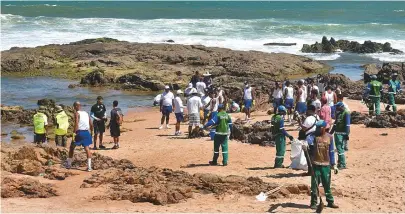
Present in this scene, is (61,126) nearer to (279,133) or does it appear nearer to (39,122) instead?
(39,122)

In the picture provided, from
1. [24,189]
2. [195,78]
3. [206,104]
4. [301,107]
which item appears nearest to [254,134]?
[206,104]

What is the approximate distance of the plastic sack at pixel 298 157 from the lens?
12.6 meters

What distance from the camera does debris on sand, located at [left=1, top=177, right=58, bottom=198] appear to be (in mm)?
10109

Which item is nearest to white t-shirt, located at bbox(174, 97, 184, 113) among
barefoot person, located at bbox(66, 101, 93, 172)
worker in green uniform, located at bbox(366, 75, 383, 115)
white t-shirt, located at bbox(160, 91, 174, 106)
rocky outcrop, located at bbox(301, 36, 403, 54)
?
white t-shirt, located at bbox(160, 91, 174, 106)

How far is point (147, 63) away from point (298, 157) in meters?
25.4

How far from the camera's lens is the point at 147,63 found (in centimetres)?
3719

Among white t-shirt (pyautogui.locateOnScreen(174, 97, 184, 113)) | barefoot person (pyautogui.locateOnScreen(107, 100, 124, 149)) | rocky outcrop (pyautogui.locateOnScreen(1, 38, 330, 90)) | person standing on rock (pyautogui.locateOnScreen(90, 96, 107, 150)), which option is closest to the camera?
person standing on rock (pyautogui.locateOnScreen(90, 96, 107, 150))

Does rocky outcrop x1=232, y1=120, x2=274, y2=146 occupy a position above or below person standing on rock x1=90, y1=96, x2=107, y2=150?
below

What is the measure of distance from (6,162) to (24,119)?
966 cm

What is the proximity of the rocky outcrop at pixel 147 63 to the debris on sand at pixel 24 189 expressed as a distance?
20492 millimetres

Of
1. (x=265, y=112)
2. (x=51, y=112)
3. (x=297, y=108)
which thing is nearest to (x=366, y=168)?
(x=297, y=108)

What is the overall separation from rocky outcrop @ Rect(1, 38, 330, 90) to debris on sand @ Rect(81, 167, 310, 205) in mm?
19725

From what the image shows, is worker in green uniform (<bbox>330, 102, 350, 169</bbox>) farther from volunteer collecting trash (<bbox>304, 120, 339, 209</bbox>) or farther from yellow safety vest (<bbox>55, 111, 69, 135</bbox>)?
yellow safety vest (<bbox>55, 111, 69, 135</bbox>)

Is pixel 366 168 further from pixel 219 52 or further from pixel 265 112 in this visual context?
pixel 219 52
